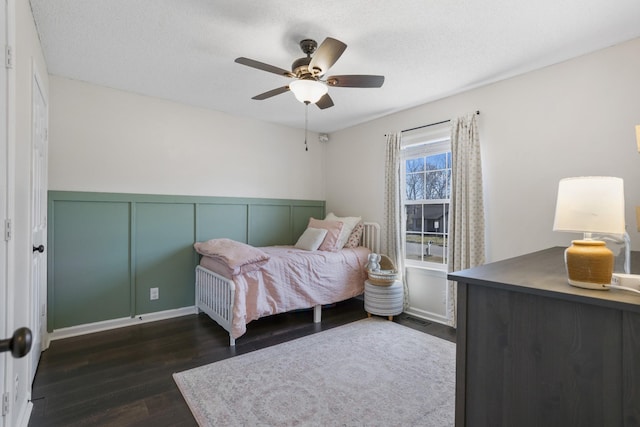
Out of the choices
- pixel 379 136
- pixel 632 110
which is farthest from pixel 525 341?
pixel 379 136

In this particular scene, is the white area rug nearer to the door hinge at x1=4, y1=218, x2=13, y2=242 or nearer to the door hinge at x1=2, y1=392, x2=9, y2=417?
the door hinge at x1=2, y1=392, x2=9, y2=417

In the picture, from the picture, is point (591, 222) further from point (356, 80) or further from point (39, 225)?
point (39, 225)

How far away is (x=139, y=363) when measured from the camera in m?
2.37

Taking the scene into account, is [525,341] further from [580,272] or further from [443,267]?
[443,267]

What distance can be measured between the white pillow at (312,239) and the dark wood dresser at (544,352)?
2451 millimetres

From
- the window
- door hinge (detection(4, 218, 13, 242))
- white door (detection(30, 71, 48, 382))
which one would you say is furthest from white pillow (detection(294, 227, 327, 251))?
door hinge (detection(4, 218, 13, 242))

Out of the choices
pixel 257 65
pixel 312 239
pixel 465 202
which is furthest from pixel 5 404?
pixel 465 202

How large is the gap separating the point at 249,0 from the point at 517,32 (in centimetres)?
178

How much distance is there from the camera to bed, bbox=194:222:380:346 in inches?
106

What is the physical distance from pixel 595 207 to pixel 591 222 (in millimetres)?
58

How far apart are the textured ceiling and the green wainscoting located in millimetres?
1223

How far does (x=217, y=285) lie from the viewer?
9.71ft

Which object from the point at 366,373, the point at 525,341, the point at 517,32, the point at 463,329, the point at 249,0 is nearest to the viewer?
the point at 525,341

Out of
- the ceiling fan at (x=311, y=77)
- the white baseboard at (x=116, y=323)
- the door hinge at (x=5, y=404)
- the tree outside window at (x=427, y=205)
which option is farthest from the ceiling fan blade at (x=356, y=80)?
the white baseboard at (x=116, y=323)
